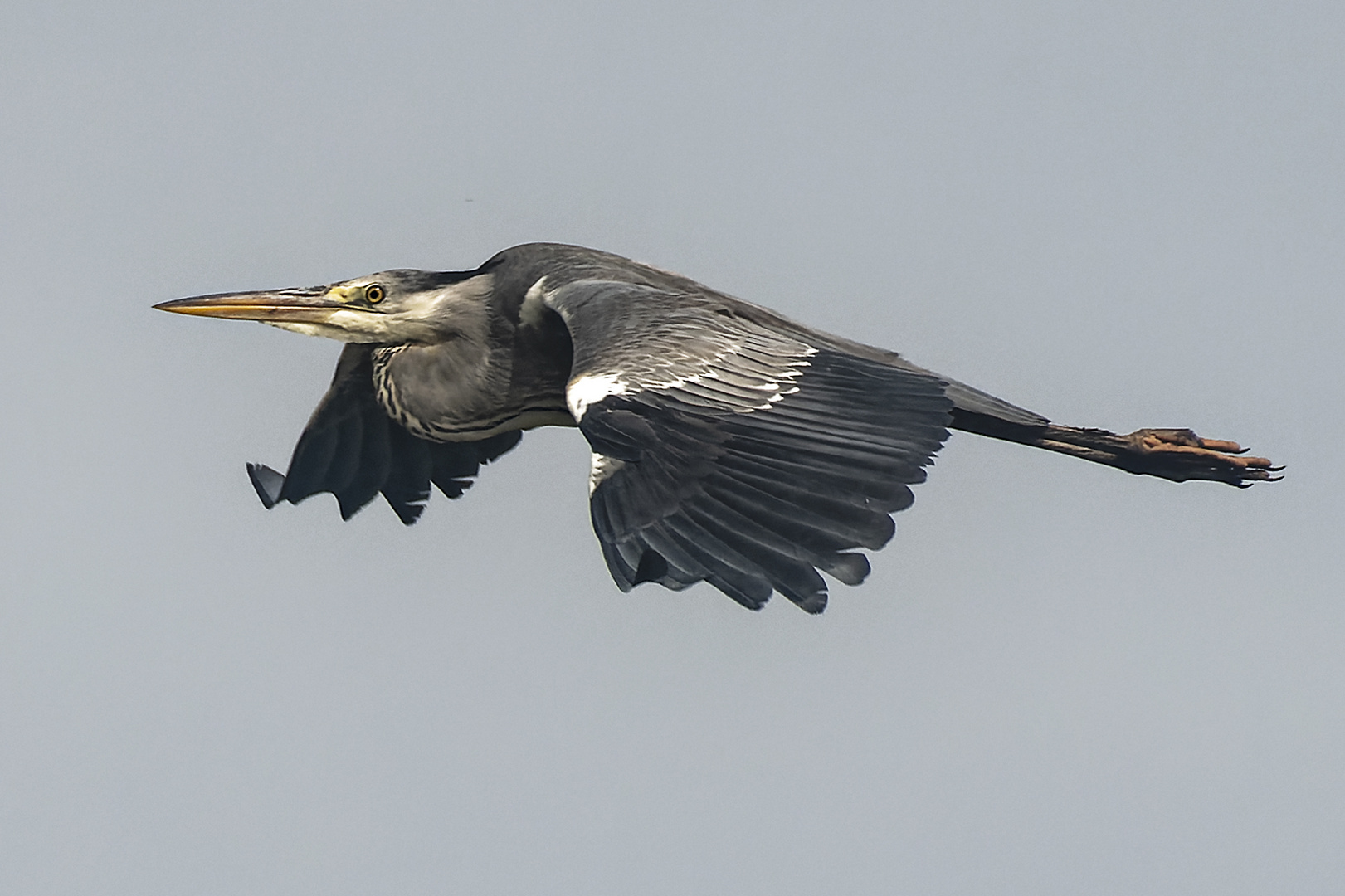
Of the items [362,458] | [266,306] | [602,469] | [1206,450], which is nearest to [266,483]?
[362,458]

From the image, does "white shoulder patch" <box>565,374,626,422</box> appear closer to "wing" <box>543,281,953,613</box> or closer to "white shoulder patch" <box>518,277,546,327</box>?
"wing" <box>543,281,953,613</box>

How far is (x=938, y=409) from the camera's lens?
8.68 metres

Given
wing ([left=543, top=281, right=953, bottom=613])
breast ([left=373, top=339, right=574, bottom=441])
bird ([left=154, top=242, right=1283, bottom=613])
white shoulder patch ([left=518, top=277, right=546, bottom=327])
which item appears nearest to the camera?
wing ([left=543, top=281, right=953, bottom=613])

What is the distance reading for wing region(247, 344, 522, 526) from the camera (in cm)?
1134

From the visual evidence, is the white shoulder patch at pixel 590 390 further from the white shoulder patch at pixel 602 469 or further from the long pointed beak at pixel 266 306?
the long pointed beak at pixel 266 306

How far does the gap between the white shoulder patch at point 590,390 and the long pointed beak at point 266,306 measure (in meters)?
2.42

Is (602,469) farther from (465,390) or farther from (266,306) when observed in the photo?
(266,306)

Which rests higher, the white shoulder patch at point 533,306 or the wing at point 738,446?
the wing at point 738,446

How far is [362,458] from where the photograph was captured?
1144 centimetres

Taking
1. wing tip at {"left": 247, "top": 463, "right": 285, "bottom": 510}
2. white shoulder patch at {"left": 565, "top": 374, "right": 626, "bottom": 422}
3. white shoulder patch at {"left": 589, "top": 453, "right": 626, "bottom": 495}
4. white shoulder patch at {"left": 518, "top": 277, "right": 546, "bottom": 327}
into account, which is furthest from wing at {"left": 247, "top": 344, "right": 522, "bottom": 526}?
white shoulder patch at {"left": 589, "top": 453, "right": 626, "bottom": 495}

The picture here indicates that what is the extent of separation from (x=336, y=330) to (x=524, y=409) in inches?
38.7

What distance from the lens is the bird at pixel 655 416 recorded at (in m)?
7.87

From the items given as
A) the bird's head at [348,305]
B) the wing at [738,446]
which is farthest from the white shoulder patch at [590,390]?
the bird's head at [348,305]

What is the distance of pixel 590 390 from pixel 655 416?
0.33 meters
